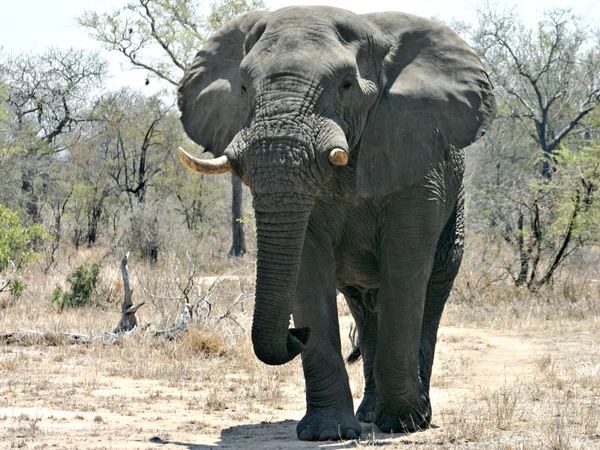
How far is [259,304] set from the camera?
5.02 meters

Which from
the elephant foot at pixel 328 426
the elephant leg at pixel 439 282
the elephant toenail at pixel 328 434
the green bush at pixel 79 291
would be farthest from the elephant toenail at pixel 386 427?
the green bush at pixel 79 291

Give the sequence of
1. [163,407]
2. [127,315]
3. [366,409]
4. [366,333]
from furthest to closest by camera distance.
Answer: [127,315] → [163,407] → [366,333] → [366,409]

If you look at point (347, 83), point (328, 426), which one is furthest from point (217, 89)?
point (328, 426)

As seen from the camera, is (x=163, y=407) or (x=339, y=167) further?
(x=163, y=407)

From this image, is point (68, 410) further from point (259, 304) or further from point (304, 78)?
point (304, 78)

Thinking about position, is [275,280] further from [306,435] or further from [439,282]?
Answer: [439,282]

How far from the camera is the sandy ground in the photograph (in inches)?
224

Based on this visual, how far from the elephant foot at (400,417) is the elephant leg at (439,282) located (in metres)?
0.50

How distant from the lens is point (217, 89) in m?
6.11

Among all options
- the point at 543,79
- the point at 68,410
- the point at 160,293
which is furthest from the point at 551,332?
the point at 543,79

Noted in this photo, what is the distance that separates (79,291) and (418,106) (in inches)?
331

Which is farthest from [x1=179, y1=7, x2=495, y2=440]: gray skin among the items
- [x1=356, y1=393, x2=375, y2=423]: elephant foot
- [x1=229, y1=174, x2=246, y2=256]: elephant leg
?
[x1=229, y1=174, x2=246, y2=256]: elephant leg

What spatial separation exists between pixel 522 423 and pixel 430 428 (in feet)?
1.92

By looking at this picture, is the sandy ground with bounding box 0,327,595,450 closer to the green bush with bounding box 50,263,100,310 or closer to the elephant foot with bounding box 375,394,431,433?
the elephant foot with bounding box 375,394,431,433
